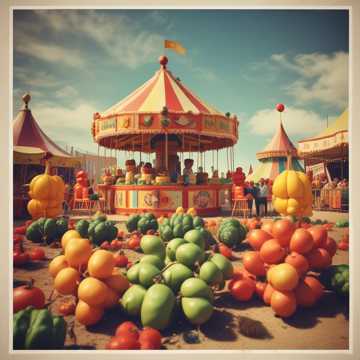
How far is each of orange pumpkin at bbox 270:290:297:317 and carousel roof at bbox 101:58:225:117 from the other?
22.1ft

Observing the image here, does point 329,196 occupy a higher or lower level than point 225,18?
lower

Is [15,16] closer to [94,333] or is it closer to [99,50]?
[99,50]

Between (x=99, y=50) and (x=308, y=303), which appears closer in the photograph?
(x=308, y=303)

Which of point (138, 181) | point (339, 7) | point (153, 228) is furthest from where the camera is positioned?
point (138, 181)

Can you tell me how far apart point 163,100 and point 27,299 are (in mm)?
7393

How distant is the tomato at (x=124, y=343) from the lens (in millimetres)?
2137

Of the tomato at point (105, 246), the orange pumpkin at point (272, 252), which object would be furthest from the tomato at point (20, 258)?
the orange pumpkin at point (272, 252)

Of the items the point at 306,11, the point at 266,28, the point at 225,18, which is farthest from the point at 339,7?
the point at 225,18

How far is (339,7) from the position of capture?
320 centimetres

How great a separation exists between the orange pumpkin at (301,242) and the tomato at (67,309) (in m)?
2.27

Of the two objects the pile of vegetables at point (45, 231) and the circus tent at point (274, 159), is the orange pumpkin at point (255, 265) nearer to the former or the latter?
the pile of vegetables at point (45, 231)

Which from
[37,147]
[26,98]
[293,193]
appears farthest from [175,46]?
[37,147]

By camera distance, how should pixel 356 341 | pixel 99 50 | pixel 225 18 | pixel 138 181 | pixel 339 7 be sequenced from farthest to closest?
pixel 138 181 < pixel 99 50 < pixel 225 18 < pixel 339 7 < pixel 356 341

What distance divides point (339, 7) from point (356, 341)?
3.80 metres
